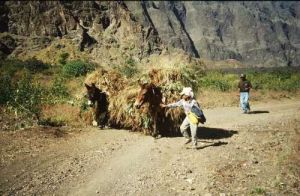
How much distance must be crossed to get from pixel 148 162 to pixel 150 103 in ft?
9.48

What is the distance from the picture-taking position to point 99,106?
16.9 meters

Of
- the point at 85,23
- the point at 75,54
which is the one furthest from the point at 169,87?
the point at 85,23

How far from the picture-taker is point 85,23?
431 ft

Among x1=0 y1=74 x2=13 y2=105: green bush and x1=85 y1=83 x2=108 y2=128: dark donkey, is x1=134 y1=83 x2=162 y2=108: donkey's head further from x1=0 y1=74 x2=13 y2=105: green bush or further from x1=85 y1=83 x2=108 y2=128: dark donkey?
x1=0 y1=74 x2=13 y2=105: green bush

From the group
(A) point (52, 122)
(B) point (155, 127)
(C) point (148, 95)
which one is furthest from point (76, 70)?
(C) point (148, 95)

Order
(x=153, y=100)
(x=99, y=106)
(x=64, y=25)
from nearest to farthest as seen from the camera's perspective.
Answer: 1. (x=153, y=100)
2. (x=99, y=106)
3. (x=64, y=25)

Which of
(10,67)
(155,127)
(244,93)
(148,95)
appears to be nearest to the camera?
(148,95)

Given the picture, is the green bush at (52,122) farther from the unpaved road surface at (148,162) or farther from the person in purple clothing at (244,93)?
the person in purple clothing at (244,93)

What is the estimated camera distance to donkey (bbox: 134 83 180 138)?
544 inches

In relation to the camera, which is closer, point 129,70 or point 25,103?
point 25,103

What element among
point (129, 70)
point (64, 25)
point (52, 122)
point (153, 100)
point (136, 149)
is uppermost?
point (64, 25)

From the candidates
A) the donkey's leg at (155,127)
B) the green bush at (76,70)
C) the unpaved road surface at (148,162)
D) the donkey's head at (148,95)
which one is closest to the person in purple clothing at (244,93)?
the unpaved road surface at (148,162)

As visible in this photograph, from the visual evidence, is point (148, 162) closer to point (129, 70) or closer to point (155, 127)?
point (155, 127)

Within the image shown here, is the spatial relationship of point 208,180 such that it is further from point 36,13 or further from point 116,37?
point 116,37
